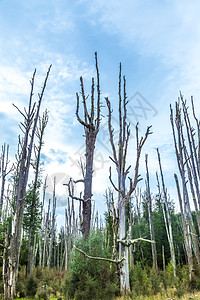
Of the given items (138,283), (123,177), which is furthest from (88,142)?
(138,283)

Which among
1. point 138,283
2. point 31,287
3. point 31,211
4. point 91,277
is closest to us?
point 91,277

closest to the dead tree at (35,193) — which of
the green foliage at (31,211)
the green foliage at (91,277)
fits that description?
the green foliage at (31,211)

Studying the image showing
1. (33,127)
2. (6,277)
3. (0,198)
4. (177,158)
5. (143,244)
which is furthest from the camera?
(143,244)

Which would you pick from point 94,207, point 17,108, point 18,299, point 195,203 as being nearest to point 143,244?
point 94,207

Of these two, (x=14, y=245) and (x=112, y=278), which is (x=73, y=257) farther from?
(x=14, y=245)

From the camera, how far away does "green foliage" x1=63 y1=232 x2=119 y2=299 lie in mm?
6094

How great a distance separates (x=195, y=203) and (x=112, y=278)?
570cm

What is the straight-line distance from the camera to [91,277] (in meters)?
6.70

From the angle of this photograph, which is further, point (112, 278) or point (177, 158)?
point (177, 158)

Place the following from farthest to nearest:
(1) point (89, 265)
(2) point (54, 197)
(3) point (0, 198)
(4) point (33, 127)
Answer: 1. (2) point (54, 197)
2. (3) point (0, 198)
3. (4) point (33, 127)
4. (1) point (89, 265)

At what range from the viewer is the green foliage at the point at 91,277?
20.0 ft

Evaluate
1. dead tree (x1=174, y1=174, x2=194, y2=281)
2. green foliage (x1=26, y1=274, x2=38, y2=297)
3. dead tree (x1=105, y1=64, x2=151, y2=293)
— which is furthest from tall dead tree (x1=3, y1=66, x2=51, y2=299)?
dead tree (x1=174, y1=174, x2=194, y2=281)

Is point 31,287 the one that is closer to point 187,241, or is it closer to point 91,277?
point 91,277

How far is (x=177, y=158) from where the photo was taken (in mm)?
11789
